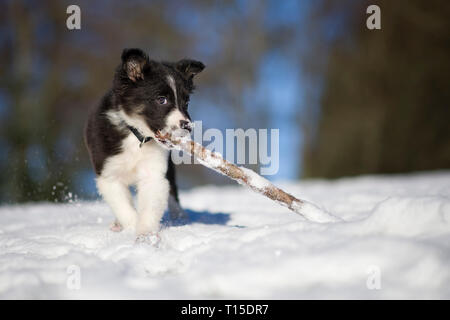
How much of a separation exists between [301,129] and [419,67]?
4266mm

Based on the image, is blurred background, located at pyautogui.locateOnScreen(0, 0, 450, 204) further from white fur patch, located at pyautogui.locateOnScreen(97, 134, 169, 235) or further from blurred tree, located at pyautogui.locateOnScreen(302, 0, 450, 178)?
white fur patch, located at pyautogui.locateOnScreen(97, 134, 169, 235)

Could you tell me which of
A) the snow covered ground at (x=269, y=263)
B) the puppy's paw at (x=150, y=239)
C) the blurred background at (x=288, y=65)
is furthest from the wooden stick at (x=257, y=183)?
the blurred background at (x=288, y=65)

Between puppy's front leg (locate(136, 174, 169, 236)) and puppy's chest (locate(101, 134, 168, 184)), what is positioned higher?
puppy's chest (locate(101, 134, 168, 184))

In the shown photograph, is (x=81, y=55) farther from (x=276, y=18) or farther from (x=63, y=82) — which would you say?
(x=276, y=18)

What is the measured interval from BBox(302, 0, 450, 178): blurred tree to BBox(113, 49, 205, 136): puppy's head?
1138cm

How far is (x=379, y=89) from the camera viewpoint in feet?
46.3

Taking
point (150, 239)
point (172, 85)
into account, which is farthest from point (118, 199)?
point (172, 85)

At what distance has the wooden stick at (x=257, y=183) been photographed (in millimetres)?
3000

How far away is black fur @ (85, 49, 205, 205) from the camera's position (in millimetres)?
3592

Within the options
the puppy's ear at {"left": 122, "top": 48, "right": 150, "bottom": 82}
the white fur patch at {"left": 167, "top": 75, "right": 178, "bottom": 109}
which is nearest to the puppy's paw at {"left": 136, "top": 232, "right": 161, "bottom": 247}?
the white fur patch at {"left": 167, "top": 75, "right": 178, "bottom": 109}

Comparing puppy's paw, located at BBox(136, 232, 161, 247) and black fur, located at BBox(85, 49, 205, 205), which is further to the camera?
black fur, located at BBox(85, 49, 205, 205)

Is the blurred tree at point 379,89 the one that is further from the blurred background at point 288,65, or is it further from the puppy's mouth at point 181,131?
the puppy's mouth at point 181,131

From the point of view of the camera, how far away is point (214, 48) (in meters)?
14.4

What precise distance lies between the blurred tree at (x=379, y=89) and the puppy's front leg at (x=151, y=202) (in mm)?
11508
